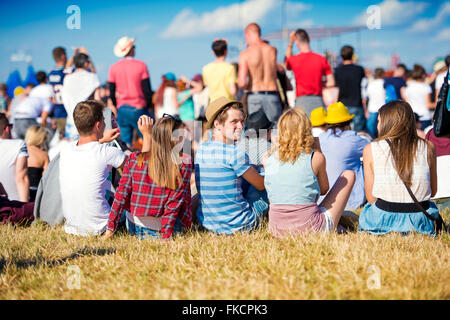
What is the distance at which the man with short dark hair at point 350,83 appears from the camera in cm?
859

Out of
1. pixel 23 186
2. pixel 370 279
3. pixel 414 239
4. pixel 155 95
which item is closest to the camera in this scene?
pixel 370 279

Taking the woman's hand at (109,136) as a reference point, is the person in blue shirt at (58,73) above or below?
above

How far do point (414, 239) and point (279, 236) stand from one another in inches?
42.1

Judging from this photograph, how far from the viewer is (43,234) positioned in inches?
179

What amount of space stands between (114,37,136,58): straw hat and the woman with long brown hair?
15.4ft

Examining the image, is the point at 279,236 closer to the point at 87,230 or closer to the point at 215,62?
the point at 87,230

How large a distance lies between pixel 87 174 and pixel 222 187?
4.06ft

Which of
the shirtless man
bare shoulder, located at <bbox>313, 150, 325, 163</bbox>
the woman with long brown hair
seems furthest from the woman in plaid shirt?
the shirtless man

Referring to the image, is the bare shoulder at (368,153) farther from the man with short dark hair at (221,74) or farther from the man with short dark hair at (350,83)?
Result: the man with short dark hair at (350,83)

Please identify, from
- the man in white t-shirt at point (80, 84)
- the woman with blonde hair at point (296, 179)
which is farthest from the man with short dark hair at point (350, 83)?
the woman with blonde hair at point (296, 179)

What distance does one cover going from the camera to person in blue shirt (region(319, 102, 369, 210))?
18.5ft

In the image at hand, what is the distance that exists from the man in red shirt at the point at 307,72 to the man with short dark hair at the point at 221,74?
0.99 m

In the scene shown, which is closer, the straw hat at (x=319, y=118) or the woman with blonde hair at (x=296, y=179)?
the woman with blonde hair at (x=296, y=179)
